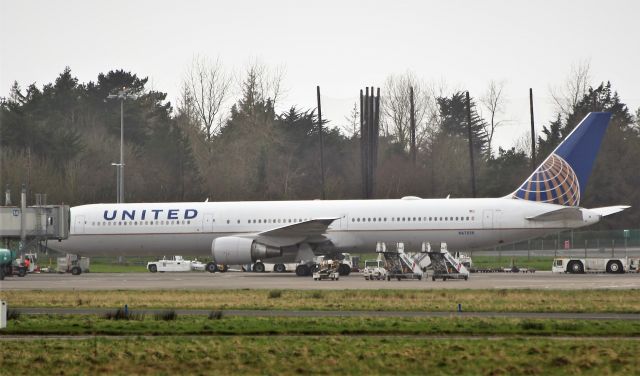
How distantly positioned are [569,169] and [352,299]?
837 inches

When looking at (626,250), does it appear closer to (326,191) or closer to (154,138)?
(326,191)

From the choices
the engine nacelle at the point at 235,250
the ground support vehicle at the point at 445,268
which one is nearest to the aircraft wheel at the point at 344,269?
the engine nacelle at the point at 235,250

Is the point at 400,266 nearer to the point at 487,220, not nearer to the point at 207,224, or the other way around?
the point at 487,220

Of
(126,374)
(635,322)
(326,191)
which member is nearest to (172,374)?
(126,374)

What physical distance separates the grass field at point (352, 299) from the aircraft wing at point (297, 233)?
1232 cm

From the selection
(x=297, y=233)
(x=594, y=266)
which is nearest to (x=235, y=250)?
(x=297, y=233)

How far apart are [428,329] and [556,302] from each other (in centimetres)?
812

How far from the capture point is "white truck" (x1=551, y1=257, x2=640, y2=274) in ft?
151

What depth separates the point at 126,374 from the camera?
1454 cm

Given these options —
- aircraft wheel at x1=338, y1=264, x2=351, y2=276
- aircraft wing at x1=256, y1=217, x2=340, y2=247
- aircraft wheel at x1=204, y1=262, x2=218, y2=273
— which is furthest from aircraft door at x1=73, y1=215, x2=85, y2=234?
aircraft wheel at x1=338, y1=264, x2=351, y2=276

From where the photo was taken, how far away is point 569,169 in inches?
1816

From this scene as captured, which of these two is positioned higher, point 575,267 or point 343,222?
point 343,222

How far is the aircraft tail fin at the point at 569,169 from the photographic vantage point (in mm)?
46000

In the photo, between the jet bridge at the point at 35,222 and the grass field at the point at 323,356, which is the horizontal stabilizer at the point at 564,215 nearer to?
the jet bridge at the point at 35,222
